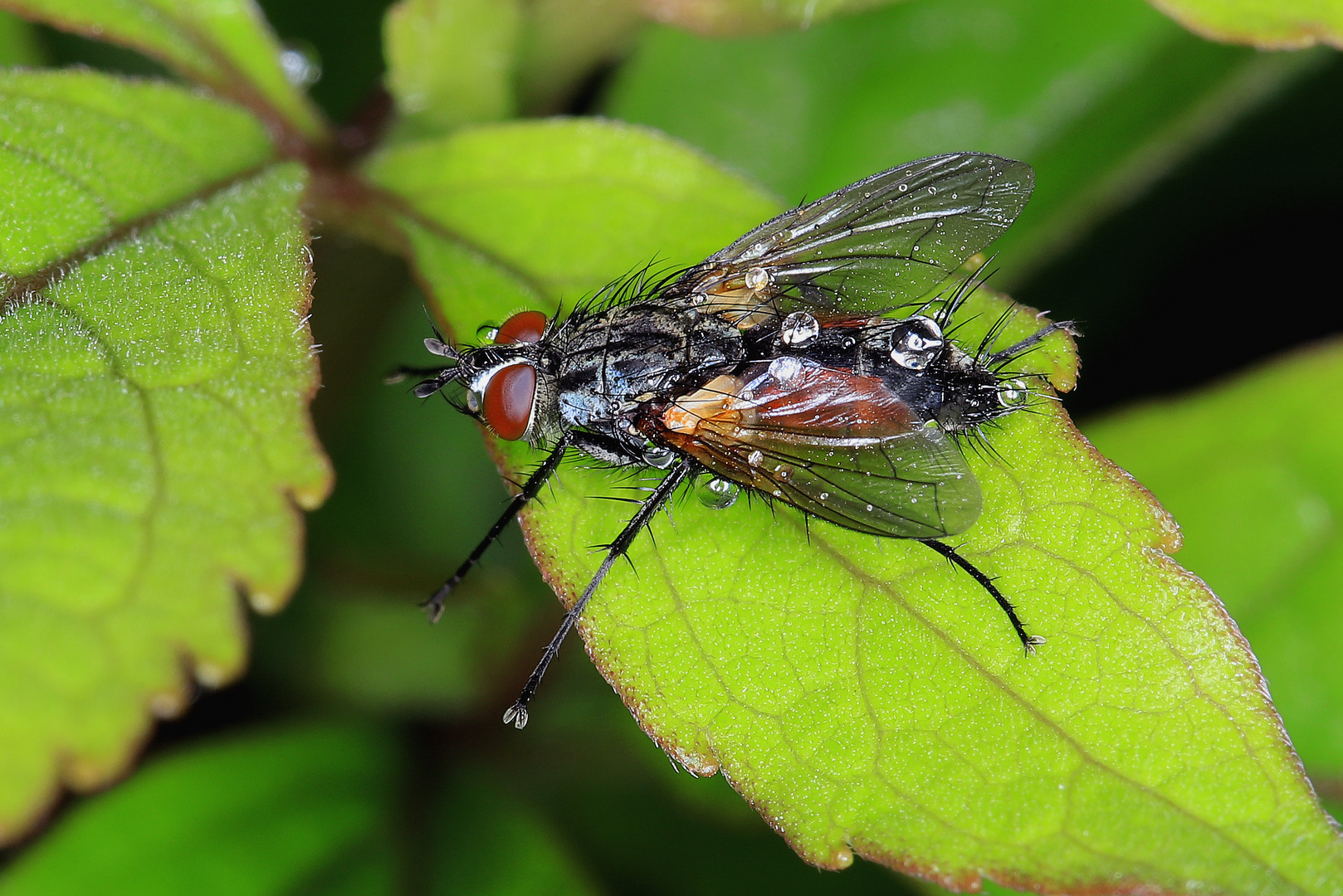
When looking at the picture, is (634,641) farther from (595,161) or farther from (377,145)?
(377,145)

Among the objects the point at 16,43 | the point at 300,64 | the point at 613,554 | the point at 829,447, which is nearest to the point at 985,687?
the point at 613,554

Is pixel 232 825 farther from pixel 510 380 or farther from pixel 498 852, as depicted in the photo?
pixel 510 380

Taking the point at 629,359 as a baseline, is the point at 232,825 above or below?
below

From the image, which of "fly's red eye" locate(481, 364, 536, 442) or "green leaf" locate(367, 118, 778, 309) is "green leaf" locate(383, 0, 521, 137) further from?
"fly's red eye" locate(481, 364, 536, 442)

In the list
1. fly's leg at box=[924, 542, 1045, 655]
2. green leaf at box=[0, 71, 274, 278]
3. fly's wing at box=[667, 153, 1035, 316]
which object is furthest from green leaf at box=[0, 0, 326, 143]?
fly's leg at box=[924, 542, 1045, 655]

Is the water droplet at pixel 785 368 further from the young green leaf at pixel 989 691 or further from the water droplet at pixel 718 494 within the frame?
the young green leaf at pixel 989 691
